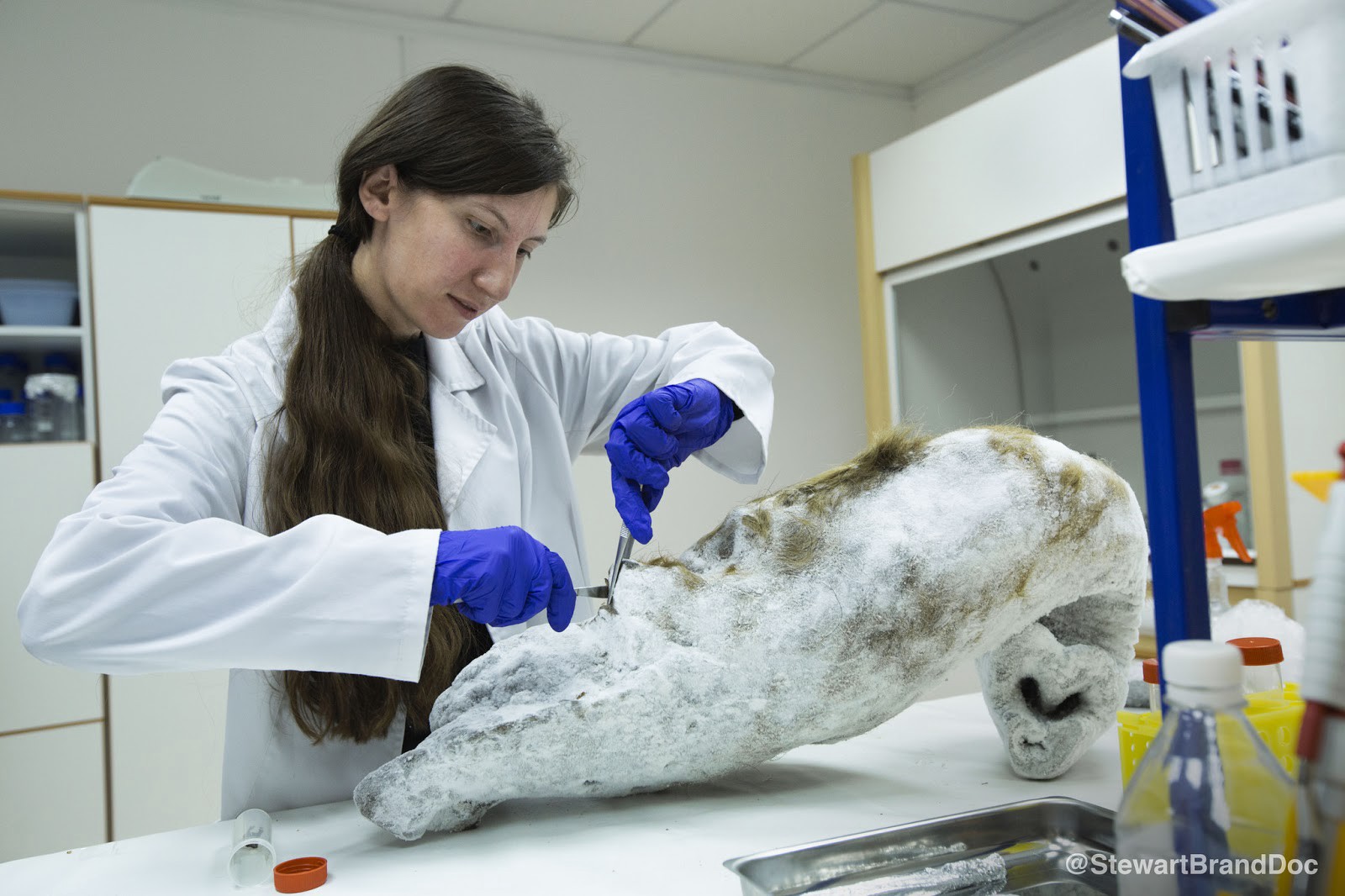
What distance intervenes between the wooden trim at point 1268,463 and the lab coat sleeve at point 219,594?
1.73 meters

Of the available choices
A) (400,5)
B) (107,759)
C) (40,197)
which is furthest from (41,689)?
(400,5)

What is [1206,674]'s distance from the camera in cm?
49

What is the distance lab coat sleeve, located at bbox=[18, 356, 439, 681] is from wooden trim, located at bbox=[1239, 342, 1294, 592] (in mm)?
1730

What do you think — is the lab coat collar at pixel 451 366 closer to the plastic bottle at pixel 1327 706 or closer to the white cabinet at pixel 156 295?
the plastic bottle at pixel 1327 706

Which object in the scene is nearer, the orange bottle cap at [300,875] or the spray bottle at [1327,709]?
the spray bottle at [1327,709]

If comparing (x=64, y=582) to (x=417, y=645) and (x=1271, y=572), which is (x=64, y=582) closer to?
(x=417, y=645)

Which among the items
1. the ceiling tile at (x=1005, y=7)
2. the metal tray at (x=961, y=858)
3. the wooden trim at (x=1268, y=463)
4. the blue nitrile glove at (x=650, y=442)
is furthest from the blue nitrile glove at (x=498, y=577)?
the ceiling tile at (x=1005, y=7)

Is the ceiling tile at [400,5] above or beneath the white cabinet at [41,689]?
above

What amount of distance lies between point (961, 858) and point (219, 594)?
0.71 metres

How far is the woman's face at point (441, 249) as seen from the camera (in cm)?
121

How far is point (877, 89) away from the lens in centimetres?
414

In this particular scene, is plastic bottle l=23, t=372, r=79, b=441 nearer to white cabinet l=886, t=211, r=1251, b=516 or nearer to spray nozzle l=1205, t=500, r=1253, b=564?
white cabinet l=886, t=211, r=1251, b=516

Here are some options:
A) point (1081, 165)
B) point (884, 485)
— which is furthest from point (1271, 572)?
point (884, 485)

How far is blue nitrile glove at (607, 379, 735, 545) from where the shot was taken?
1198 millimetres
